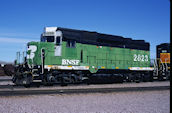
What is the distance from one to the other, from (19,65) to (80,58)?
4.22 meters

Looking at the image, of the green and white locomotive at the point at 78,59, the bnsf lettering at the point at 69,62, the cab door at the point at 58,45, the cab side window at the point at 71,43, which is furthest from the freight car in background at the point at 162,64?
the cab door at the point at 58,45

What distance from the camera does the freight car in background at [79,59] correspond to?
508 inches

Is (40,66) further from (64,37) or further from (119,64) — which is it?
(119,64)

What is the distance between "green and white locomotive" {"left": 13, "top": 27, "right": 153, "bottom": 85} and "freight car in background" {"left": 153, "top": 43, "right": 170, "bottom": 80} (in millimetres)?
2023

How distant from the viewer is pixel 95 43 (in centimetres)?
1509

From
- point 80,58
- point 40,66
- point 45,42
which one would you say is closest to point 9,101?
point 40,66

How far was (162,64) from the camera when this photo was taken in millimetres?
19484

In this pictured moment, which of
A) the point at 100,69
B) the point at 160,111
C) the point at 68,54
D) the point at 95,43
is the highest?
the point at 95,43

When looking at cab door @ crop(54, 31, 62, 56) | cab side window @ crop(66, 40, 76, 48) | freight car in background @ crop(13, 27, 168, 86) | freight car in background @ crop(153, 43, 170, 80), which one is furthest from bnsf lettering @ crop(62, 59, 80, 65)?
freight car in background @ crop(153, 43, 170, 80)

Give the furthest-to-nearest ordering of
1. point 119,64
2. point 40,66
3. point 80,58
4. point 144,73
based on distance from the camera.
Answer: point 144,73 → point 119,64 → point 80,58 → point 40,66

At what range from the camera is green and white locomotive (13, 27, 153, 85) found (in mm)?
12891

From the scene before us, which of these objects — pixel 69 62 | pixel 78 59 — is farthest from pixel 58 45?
pixel 78 59

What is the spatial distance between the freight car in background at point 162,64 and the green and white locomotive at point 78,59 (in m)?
2.02

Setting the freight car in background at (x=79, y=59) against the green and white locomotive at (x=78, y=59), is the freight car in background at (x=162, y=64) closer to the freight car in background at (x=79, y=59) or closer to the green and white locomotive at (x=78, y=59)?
the freight car in background at (x=79, y=59)
